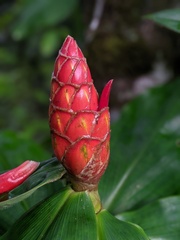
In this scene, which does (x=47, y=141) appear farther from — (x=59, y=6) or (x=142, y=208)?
(x=142, y=208)

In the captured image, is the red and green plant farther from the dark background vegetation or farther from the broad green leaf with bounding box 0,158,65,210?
the dark background vegetation

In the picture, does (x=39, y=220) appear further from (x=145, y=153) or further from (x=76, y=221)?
(x=145, y=153)

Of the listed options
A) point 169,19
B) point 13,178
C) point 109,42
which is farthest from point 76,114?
point 109,42

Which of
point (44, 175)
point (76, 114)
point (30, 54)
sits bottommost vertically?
point (30, 54)

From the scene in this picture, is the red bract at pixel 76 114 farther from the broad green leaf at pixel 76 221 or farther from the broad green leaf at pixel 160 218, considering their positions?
the broad green leaf at pixel 160 218

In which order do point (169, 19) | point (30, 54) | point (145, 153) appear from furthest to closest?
point (30, 54)
point (145, 153)
point (169, 19)

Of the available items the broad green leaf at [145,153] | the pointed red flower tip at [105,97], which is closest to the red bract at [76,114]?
the pointed red flower tip at [105,97]
